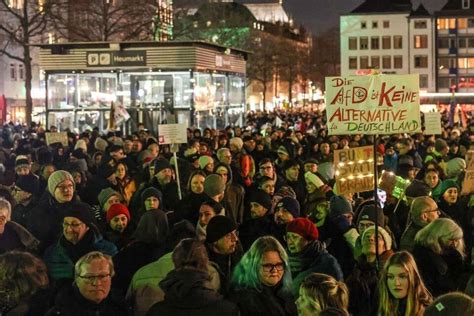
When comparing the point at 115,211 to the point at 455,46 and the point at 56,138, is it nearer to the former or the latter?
the point at 56,138

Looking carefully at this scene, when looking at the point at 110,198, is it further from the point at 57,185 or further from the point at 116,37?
the point at 116,37

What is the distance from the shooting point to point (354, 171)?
899 centimetres

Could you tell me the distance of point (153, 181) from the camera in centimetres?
1154

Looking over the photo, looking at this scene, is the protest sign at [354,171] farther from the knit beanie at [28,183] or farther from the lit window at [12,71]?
the lit window at [12,71]

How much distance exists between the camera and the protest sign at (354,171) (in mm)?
8931

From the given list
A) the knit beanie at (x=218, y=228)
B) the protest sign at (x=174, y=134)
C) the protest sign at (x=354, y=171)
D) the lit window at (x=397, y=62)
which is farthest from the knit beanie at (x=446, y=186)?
the lit window at (x=397, y=62)

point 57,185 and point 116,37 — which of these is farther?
point 116,37

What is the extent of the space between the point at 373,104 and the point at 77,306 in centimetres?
380

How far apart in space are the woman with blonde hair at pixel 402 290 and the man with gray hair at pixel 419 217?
7.21 ft

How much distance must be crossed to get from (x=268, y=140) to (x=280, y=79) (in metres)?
85.1

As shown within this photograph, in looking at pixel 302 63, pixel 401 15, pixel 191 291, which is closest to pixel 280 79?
pixel 302 63

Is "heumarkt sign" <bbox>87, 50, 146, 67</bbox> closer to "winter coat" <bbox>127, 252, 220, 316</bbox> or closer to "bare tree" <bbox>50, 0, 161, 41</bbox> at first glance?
"bare tree" <bbox>50, 0, 161, 41</bbox>

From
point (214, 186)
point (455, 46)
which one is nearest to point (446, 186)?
point (214, 186)

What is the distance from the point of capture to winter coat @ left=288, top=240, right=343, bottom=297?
21.3 ft
